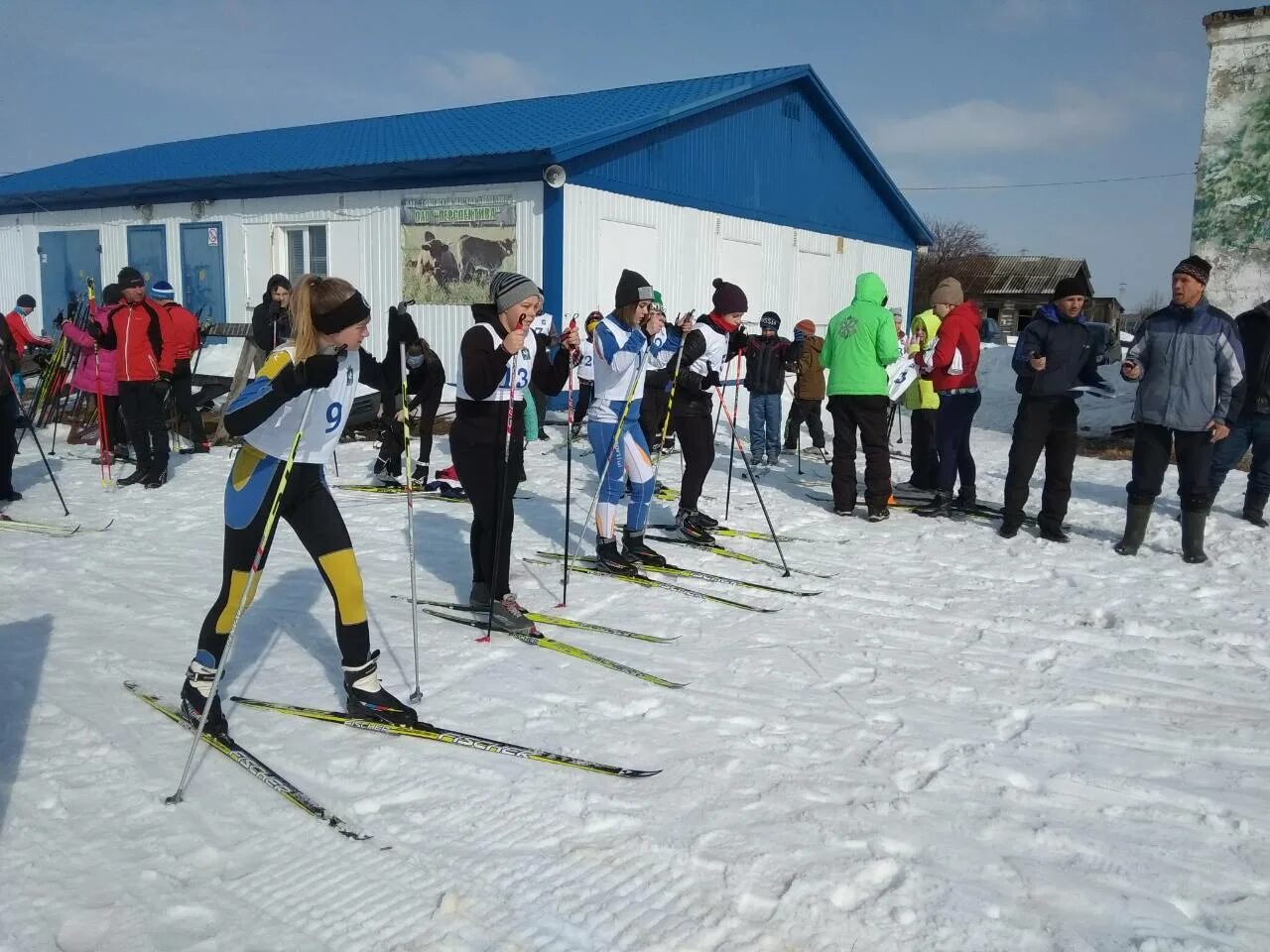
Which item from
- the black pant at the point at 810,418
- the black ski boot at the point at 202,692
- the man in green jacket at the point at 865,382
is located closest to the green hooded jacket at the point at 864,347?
the man in green jacket at the point at 865,382

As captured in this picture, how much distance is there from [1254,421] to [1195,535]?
152 cm

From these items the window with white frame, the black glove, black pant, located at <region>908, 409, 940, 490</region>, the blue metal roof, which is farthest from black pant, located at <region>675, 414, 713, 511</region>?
the window with white frame

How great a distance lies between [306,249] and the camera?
15.5 m

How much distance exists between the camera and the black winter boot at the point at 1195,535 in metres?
6.63

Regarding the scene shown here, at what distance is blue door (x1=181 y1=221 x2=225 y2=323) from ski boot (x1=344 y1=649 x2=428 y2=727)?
14.6 metres

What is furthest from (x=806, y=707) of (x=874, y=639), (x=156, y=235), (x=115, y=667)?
(x=156, y=235)

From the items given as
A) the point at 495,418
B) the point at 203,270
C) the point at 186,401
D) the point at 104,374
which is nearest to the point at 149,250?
the point at 203,270

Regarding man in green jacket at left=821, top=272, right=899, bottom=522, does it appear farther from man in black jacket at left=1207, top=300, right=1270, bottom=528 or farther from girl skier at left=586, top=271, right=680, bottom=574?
man in black jacket at left=1207, top=300, right=1270, bottom=528

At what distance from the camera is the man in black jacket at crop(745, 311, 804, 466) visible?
10195 millimetres

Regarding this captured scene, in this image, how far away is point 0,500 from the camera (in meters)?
7.97

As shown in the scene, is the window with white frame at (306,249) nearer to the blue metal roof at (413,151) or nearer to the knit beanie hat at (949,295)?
the blue metal roof at (413,151)

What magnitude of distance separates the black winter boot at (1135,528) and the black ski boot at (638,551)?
3467 millimetres

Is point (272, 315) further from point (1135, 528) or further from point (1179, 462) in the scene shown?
point (1179, 462)

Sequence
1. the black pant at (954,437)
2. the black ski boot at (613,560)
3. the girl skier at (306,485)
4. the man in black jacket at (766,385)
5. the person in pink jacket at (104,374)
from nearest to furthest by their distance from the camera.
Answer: the girl skier at (306,485) → the black ski boot at (613,560) → the black pant at (954,437) → the person in pink jacket at (104,374) → the man in black jacket at (766,385)
